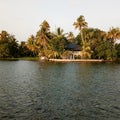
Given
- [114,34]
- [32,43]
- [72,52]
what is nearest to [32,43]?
[32,43]

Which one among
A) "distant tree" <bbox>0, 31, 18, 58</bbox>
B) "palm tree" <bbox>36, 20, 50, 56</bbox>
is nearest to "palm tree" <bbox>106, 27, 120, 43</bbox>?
"palm tree" <bbox>36, 20, 50, 56</bbox>

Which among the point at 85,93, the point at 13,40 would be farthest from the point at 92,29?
the point at 85,93

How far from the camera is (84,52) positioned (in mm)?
92938

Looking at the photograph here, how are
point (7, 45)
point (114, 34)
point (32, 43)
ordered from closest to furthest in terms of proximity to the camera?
point (114, 34)
point (32, 43)
point (7, 45)

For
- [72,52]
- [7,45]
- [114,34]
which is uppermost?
[114,34]

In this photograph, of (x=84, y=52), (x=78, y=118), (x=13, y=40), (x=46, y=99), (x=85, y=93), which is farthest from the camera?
(x=13, y=40)

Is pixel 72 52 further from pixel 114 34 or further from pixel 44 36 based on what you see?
pixel 114 34

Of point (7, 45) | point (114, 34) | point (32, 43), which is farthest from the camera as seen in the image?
point (7, 45)

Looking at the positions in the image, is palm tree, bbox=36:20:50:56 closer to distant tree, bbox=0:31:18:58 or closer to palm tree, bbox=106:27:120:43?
distant tree, bbox=0:31:18:58

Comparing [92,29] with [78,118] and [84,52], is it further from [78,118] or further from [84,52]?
[78,118]

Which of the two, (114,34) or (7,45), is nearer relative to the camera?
(114,34)

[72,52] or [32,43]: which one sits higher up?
[32,43]

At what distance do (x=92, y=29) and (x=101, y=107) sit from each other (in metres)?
89.4

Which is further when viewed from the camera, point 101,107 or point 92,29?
point 92,29
